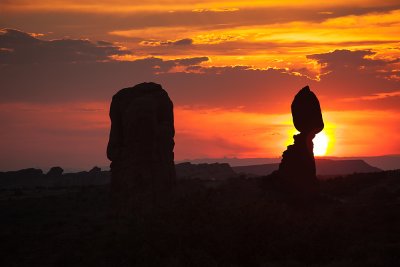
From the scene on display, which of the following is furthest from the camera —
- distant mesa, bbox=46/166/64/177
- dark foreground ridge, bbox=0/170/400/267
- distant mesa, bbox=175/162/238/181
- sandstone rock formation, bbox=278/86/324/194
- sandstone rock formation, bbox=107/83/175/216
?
distant mesa, bbox=46/166/64/177

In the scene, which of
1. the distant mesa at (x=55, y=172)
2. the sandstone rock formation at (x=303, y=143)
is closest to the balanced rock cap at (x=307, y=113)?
the sandstone rock formation at (x=303, y=143)

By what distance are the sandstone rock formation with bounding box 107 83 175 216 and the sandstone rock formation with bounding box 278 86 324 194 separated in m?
10.3

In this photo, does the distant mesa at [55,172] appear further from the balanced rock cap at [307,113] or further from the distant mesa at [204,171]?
the balanced rock cap at [307,113]

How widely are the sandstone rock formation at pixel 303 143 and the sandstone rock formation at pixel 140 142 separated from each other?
1026 cm

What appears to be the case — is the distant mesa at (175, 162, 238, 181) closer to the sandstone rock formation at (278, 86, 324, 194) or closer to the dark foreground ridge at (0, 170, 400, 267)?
the sandstone rock formation at (278, 86, 324, 194)

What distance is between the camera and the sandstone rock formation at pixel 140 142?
49.4 m

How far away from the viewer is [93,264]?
29.5 m

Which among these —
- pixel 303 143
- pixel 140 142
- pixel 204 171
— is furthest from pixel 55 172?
pixel 303 143

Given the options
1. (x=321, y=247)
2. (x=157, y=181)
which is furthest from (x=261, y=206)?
(x=157, y=181)

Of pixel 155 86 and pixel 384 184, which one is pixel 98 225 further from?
pixel 384 184

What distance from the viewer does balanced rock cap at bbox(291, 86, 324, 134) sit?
1874 inches

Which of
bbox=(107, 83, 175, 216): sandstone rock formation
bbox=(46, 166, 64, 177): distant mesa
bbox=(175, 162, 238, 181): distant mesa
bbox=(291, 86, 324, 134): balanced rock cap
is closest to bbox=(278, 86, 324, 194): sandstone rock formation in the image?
bbox=(291, 86, 324, 134): balanced rock cap

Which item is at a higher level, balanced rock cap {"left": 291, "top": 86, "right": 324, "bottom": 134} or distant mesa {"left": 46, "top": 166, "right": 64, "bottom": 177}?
balanced rock cap {"left": 291, "top": 86, "right": 324, "bottom": 134}

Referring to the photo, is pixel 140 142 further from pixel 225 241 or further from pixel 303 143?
pixel 225 241
